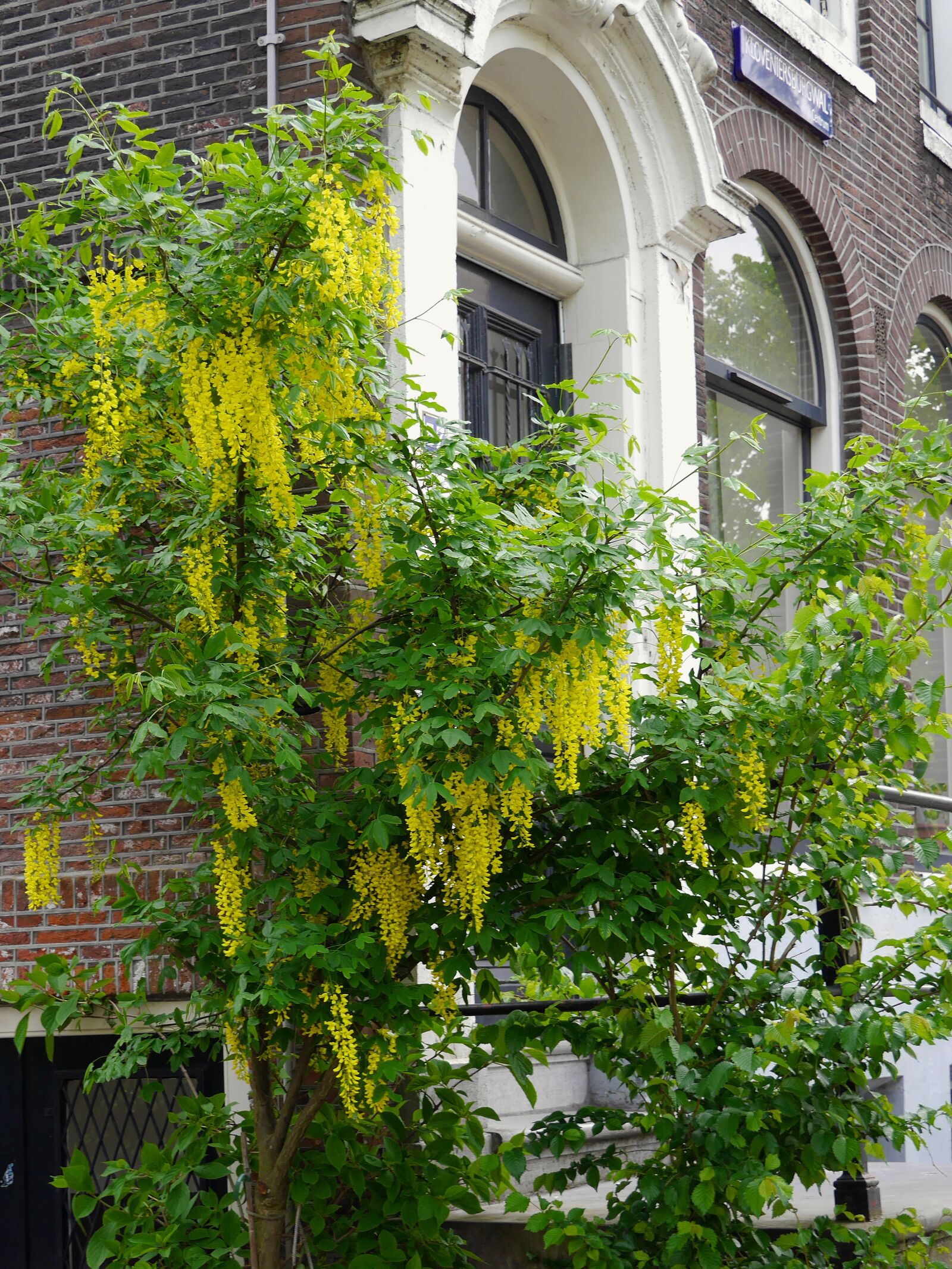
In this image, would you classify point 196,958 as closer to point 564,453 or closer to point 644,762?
point 644,762

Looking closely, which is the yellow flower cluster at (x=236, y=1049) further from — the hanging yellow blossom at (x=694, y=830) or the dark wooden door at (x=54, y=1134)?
the dark wooden door at (x=54, y=1134)

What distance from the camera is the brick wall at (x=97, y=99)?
5.60 metres

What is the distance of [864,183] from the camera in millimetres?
9336

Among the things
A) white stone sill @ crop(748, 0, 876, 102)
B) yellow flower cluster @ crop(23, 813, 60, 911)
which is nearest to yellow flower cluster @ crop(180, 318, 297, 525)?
yellow flower cluster @ crop(23, 813, 60, 911)

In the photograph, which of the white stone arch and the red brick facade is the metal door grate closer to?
the red brick facade

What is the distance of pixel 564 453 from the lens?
3953 mm

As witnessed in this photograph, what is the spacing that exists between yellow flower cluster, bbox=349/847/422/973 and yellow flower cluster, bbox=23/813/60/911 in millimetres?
889

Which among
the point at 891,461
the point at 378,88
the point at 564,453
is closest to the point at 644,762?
the point at 564,453

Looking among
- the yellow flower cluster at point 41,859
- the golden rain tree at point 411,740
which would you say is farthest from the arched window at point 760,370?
the yellow flower cluster at point 41,859

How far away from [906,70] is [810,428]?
265 centimetres

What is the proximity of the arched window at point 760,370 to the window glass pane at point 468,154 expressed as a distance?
1869mm

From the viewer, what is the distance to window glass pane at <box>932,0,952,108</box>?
11.1 m

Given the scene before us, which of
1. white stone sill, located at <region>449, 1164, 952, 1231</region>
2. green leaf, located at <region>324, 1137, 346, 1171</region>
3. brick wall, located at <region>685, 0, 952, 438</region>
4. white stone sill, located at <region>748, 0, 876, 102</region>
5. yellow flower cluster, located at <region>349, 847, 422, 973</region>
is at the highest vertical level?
white stone sill, located at <region>748, 0, 876, 102</region>

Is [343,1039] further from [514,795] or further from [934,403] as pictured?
[934,403]
